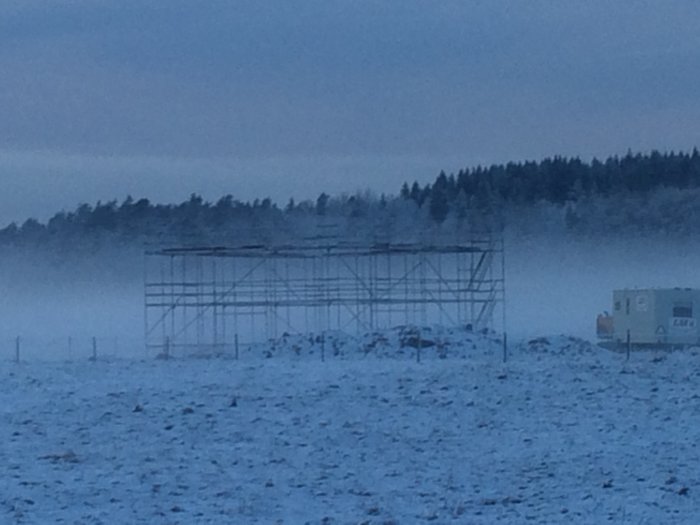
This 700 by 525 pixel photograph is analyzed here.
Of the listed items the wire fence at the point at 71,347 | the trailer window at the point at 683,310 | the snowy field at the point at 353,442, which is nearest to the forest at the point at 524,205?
the wire fence at the point at 71,347

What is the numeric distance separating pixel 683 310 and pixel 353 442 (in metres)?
31.1

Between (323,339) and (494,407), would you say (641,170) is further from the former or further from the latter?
(494,407)

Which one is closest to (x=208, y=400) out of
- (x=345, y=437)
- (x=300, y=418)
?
(x=300, y=418)

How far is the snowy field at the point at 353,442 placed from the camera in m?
17.6

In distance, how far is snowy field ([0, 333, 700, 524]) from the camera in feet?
57.8

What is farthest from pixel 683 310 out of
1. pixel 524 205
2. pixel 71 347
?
pixel 524 205

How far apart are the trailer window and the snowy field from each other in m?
19.8

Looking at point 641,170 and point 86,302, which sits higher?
point 641,170

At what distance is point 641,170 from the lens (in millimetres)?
124125

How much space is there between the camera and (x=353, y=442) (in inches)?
880

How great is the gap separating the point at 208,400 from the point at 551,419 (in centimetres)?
587

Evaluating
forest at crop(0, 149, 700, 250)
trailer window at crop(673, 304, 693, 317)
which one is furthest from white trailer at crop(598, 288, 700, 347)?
forest at crop(0, 149, 700, 250)

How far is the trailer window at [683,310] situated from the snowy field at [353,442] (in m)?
19.8

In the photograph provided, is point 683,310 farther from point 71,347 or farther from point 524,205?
point 524,205
